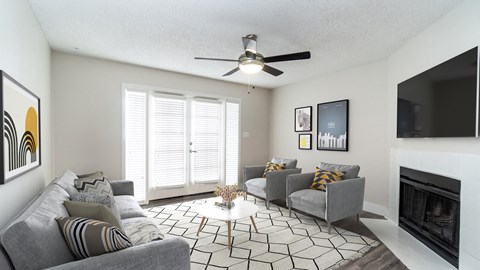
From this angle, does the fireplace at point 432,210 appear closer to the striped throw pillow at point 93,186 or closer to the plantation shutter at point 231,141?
the plantation shutter at point 231,141

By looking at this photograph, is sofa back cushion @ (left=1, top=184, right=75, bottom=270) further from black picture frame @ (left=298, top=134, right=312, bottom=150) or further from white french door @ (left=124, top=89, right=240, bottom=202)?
black picture frame @ (left=298, top=134, right=312, bottom=150)

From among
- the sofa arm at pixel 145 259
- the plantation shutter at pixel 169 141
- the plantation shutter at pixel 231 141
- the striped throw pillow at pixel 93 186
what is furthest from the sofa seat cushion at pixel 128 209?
the plantation shutter at pixel 231 141

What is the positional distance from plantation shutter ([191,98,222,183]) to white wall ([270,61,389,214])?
190 cm

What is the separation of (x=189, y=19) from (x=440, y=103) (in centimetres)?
284

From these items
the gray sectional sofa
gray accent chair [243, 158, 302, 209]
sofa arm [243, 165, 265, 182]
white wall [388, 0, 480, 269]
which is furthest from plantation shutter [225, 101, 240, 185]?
the gray sectional sofa

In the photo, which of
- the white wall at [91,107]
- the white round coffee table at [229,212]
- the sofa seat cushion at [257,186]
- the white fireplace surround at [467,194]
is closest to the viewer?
the white fireplace surround at [467,194]

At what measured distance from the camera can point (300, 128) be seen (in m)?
5.12

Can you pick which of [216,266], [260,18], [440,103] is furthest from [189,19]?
[440,103]

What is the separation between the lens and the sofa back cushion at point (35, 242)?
1092 millimetres

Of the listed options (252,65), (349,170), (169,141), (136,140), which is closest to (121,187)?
(136,140)

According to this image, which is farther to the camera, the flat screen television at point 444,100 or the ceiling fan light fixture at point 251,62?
the ceiling fan light fixture at point 251,62

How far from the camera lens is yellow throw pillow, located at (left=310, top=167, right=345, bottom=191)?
3398mm

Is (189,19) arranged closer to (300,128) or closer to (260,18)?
(260,18)

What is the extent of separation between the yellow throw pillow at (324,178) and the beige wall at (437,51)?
0.96 meters
